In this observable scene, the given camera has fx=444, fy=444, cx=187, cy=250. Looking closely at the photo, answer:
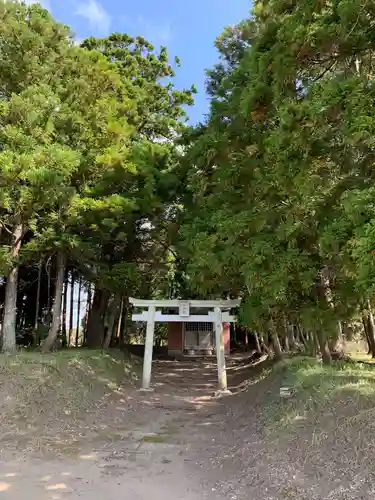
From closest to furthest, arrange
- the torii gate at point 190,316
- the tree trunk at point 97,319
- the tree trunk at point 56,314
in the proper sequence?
1. the tree trunk at point 56,314
2. the torii gate at point 190,316
3. the tree trunk at point 97,319

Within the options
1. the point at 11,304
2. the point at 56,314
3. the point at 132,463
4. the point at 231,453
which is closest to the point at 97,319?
the point at 56,314

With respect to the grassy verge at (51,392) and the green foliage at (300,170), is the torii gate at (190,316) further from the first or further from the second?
the green foliage at (300,170)

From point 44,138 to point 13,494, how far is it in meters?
6.62

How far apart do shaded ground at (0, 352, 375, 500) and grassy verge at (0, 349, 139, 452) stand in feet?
1.05

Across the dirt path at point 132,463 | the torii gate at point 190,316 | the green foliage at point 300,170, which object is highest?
the green foliage at point 300,170

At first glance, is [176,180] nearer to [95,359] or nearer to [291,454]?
[95,359]

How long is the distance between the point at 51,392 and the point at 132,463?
9.78 feet

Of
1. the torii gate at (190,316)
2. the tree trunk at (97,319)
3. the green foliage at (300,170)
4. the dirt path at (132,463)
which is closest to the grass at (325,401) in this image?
the green foliage at (300,170)

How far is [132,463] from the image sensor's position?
200 inches

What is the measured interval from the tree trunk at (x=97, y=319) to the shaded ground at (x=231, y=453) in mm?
5648

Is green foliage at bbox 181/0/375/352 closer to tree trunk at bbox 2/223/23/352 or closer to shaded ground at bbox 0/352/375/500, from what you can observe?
shaded ground at bbox 0/352/375/500

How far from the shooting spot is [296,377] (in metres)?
7.39

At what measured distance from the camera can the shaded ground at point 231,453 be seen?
13.2 ft

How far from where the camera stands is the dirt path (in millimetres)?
4156
